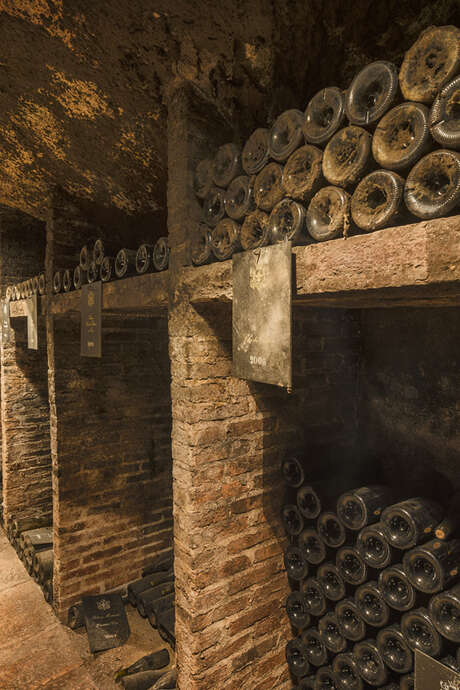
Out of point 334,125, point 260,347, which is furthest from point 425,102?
point 260,347

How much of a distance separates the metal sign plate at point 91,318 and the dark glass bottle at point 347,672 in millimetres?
2479

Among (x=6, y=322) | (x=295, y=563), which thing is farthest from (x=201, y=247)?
(x=6, y=322)

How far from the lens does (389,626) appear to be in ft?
6.50

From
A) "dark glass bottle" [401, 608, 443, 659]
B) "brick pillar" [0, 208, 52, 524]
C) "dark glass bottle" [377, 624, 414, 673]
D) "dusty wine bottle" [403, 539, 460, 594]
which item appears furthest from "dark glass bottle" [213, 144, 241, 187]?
"brick pillar" [0, 208, 52, 524]

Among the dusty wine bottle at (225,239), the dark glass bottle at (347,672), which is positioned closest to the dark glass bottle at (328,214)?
the dusty wine bottle at (225,239)

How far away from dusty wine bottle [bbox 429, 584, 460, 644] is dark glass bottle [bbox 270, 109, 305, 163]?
6.85ft

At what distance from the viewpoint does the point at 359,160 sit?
1.43 meters

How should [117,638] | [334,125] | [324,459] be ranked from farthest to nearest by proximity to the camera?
[117,638], [324,459], [334,125]

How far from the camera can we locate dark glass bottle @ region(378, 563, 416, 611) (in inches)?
73.6

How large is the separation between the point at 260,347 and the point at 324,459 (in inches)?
45.1

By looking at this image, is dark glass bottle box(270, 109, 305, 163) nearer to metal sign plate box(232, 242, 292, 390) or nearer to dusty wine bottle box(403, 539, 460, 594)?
metal sign plate box(232, 242, 292, 390)

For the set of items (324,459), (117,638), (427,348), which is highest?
(427,348)

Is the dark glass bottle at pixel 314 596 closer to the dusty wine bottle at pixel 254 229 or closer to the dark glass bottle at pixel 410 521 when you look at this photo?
the dark glass bottle at pixel 410 521

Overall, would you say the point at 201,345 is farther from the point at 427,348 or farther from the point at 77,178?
the point at 77,178
